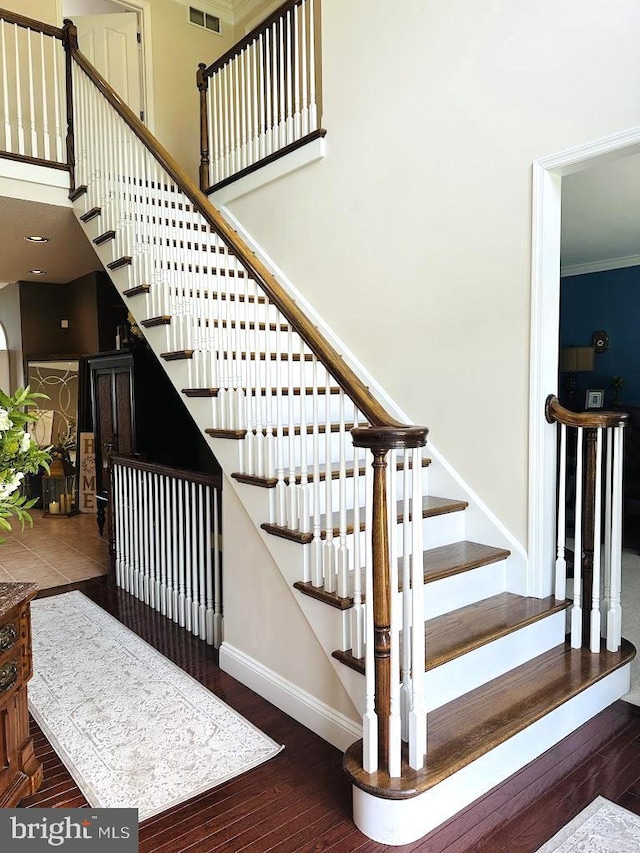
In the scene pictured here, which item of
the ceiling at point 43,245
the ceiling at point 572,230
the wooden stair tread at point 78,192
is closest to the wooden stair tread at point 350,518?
the ceiling at point 572,230

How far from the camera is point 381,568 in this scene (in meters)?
1.93

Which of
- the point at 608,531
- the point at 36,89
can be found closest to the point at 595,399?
the point at 608,531

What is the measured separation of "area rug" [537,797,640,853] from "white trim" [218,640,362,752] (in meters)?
0.75

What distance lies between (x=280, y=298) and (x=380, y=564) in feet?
4.08

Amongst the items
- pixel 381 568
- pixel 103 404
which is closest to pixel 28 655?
pixel 381 568

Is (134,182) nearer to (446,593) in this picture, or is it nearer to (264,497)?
(264,497)

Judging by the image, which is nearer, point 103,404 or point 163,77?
point 103,404

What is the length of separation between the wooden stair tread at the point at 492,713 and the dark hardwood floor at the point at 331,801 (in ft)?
0.61

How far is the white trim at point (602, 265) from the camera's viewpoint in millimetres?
6273

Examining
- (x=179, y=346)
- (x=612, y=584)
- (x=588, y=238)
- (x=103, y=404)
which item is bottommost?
(x=612, y=584)

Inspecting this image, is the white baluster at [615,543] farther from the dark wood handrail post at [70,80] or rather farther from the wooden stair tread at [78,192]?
the dark wood handrail post at [70,80]

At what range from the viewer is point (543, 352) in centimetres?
283

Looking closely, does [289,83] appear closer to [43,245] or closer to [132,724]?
[43,245]

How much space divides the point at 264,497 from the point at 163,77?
5569mm
